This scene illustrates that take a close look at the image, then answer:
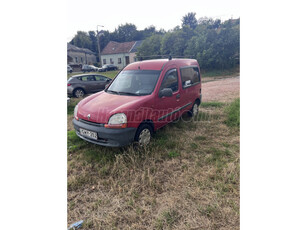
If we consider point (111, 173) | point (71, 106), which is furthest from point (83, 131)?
point (71, 106)

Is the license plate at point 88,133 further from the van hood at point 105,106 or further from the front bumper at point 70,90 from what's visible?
the front bumper at point 70,90

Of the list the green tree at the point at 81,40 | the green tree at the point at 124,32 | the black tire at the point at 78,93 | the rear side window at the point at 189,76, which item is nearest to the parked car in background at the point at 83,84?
the black tire at the point at 78,93

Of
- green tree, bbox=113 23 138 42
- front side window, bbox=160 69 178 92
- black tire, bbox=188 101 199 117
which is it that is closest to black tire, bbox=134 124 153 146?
front side window, bbox=160 69 178 92

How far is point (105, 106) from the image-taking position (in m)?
3.22

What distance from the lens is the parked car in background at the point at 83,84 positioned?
28.0 ft

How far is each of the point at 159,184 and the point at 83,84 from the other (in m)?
7.68

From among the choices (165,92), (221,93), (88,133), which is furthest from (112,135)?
(221,93)

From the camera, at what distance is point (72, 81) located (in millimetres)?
8609

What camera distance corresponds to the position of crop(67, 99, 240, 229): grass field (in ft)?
6.70

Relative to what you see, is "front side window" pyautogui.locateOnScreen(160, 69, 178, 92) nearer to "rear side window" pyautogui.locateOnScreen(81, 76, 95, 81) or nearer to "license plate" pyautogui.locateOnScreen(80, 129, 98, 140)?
"license plate" pyautogui.locateOnScreen(80, 129, 98, 140)

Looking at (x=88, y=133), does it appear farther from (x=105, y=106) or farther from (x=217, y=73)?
(x=217, y=73)

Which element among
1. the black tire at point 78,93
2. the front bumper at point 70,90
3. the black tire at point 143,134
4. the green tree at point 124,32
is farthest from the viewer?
the green tree at point 124,32

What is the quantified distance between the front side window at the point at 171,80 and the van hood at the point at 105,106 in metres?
0.69

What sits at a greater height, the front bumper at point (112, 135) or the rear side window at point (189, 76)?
the rear side window at point (189, 76)
